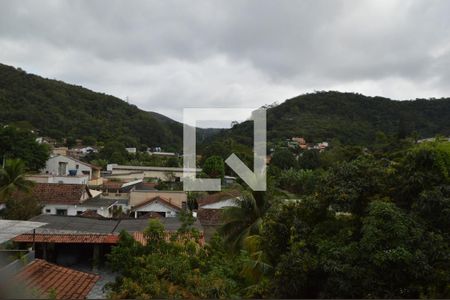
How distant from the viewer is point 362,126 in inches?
2849

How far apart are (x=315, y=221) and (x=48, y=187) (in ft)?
74.9

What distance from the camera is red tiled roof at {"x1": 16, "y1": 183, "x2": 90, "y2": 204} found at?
26016 millimetres

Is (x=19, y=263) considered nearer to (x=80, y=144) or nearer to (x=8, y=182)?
(x=8, y=182)

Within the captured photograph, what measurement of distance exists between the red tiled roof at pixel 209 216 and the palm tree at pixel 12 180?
1076 centimetres

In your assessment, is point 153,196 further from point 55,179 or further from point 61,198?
point 55,179

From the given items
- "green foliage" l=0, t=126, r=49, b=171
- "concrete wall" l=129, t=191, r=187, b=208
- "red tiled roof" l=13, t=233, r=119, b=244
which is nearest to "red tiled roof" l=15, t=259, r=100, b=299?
"red tiled roof" l=13, t=233, r=119, b=244

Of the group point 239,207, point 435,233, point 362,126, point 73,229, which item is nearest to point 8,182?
point 73,229

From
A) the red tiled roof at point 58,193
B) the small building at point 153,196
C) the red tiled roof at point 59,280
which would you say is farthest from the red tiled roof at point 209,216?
the red tiled roof at point 59,280

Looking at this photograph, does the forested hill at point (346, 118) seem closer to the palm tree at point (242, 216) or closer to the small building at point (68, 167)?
the small building at point (68, 167)

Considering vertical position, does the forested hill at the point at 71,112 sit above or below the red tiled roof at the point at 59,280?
above

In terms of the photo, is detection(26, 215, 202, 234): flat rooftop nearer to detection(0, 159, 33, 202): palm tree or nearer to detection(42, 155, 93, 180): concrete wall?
detection(0, 159, 33, 202): palm tree

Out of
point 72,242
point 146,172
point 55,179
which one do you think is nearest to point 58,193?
point 55,179

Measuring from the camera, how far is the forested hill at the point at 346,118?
225 feet

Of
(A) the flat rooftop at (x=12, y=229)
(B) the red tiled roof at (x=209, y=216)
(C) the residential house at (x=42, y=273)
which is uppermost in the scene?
(A) the flat rooftop at (x=12, y=229)
